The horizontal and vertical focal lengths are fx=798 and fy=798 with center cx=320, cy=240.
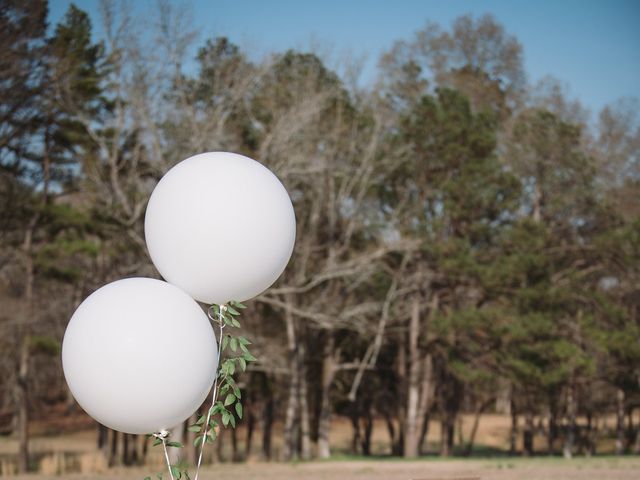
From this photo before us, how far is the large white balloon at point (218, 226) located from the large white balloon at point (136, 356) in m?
0.25

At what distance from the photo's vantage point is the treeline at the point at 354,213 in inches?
623

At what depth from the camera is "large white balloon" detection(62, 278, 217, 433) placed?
3.73m

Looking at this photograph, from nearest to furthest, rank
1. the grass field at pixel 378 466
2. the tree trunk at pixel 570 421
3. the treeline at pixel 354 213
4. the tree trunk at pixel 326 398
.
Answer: the grass field at pixel 378 466 → the treeline at pixel 354 213 → the tree trunk at pixel 326 398 → the tree trunk at pixel 570 421

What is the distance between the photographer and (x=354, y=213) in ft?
63.4

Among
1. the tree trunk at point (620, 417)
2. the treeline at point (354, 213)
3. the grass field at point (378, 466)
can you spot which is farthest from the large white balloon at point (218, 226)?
the tree trunk at point (620, 417)

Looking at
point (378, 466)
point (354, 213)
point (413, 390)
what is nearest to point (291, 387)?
point (413, 390)

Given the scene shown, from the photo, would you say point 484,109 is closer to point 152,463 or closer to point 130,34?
point 130,34

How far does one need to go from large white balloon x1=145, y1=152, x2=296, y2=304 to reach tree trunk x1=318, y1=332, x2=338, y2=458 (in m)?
16.3

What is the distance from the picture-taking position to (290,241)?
14.2 feet

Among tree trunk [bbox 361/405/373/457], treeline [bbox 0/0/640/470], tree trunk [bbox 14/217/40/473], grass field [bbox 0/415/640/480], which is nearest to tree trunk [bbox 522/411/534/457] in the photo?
treeline [bbox 0/0/640/470]

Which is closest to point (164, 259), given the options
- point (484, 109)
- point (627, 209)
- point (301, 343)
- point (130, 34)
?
point (130, 34)

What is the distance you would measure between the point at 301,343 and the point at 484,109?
756 cm

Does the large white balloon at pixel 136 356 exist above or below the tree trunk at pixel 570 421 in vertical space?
above

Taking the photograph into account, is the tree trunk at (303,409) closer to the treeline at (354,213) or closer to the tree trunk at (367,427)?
the treeline at (354,213)
